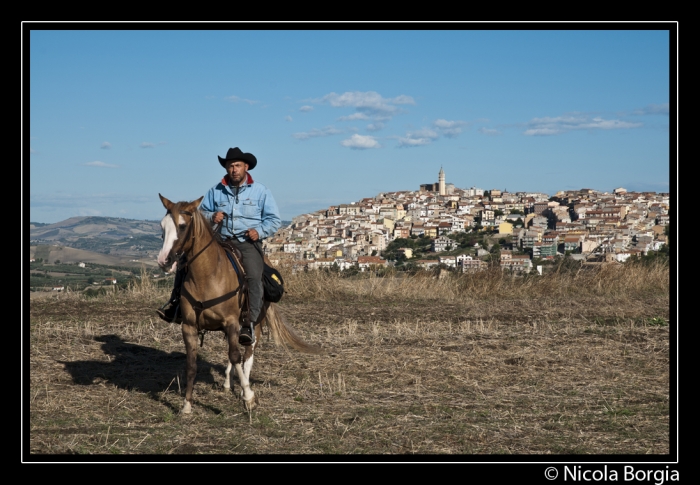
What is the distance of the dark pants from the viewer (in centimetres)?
807

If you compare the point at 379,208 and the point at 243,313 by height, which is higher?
the point at 379,208

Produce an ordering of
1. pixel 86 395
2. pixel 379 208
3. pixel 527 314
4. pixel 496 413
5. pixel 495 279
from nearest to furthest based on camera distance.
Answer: pixel 496 413, pixel 86 395, pixel 527 314, pixel 495 279, pixel 379 208

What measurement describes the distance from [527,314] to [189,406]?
8.85 meters

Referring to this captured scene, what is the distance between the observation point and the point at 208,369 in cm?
977

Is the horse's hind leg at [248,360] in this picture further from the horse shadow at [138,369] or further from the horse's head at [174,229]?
the horse's head at [174,229]

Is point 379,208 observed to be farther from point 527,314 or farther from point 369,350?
point 369,350

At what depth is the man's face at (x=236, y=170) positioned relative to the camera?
27.1ft

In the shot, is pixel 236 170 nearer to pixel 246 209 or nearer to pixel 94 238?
pixel 246 209

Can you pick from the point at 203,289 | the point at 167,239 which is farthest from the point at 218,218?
the point at 167,239

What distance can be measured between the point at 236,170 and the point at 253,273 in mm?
1234

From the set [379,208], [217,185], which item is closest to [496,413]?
[217,185]

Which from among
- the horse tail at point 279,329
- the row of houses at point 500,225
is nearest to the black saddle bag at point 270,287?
the horse tail at point 279,329

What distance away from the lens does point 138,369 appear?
31.0ft

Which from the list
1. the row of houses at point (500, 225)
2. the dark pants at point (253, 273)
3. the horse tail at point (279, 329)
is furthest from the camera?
the row of houses at point (500, 225)
